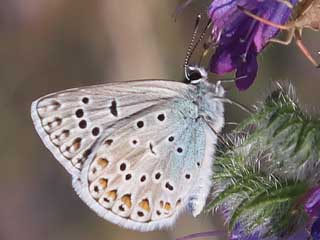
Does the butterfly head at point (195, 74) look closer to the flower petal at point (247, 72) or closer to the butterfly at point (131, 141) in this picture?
the butterfly at point (131, 141)

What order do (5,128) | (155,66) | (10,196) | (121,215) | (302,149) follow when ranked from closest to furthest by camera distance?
1. (302,149)
2. (121,215)
3. (155,66)
4. (5,128)
5. (10,196)

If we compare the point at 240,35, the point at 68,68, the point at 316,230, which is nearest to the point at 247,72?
the point at 240,35

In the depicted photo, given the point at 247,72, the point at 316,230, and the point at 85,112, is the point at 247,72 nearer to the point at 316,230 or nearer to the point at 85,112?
the point at 316,230

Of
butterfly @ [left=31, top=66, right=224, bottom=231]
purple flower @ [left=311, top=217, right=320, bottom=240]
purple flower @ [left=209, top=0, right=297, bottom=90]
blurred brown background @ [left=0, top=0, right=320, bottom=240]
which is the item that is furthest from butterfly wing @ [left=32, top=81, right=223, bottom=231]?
blurred brown background @ [left=0, top=0, right=320, bottom=240]

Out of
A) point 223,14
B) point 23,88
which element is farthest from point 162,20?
point 223,14

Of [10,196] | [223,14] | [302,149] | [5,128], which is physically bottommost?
[10,196]

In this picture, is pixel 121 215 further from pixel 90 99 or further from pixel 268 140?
pixel 268 140

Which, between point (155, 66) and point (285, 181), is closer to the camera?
point (285, 181)

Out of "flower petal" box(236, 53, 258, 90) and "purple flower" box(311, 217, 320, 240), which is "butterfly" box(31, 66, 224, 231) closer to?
"flower petal" box(236, 53, 258, 90)
